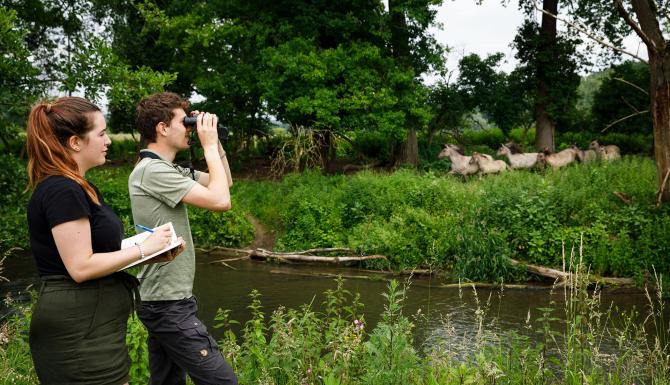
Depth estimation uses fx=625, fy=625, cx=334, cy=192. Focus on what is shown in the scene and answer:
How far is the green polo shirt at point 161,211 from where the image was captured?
301 cm

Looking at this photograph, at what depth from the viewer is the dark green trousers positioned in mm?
2465

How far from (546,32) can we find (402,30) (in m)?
5.34

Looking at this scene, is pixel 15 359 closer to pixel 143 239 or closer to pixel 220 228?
pixel 143 239

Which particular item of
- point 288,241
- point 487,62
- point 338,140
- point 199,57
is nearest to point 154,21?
point 199,57

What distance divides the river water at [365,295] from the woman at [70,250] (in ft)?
18.6

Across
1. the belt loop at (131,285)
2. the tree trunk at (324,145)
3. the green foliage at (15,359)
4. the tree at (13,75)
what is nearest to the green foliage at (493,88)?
the tree trunk at (324,145)

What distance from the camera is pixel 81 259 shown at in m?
2.42

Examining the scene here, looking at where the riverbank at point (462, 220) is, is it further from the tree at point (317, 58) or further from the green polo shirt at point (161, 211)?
the green polo shirt at point (161, 211)

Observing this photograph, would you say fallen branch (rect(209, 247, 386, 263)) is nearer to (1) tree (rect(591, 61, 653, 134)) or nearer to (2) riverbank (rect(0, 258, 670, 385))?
(2) riverbank (rect(0, 258, 670, 385))

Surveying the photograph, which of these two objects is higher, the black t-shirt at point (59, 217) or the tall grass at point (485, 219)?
the black t-shirt at point (59, 217)

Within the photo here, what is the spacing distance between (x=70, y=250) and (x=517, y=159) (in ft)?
52.8

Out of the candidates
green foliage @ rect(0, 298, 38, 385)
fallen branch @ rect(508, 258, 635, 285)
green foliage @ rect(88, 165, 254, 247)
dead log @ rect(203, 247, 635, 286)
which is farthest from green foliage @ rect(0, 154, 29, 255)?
fallen branch @ rect(508, 258, 635, 285)

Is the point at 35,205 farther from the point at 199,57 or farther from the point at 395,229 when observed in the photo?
the point at 199,57

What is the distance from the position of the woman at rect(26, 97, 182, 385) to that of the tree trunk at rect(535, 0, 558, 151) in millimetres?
19060
